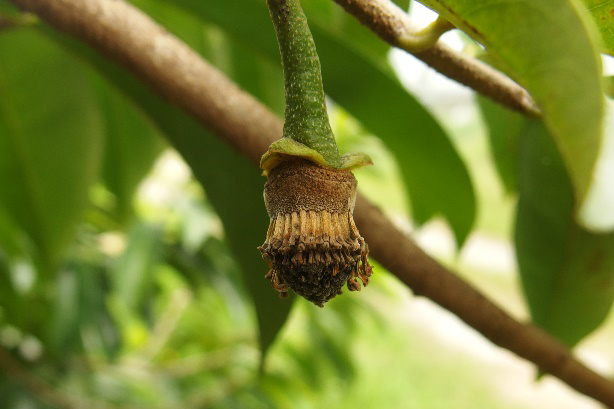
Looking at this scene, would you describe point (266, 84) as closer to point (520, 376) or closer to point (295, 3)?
point (295, 3)

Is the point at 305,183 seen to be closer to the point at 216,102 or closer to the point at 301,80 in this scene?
the point at 301,80

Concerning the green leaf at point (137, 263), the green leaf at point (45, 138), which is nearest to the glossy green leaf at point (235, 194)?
the green leaf at point (45, 138)

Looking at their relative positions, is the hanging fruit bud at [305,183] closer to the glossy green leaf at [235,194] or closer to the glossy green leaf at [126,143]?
the glossy green leaf at [235,194]

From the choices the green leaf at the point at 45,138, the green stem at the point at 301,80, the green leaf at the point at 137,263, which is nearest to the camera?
the green stem at the point at 301,80

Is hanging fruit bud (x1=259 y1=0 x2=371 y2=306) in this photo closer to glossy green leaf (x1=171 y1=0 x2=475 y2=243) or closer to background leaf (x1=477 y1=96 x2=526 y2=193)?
glossy green leaf (x1=171 y1=0 x2=475 y2=243)

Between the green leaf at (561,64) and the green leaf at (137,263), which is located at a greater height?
the green leaf at (561,64)

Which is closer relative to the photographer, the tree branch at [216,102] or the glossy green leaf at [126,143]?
the tree branch at [216,102]
